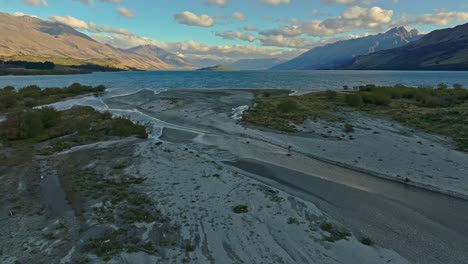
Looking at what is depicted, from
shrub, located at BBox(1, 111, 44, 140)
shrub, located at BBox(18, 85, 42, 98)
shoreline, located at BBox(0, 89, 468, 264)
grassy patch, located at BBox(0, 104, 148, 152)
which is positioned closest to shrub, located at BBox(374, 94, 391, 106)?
shoreline, located at BBox(0, 89, 468, 264)

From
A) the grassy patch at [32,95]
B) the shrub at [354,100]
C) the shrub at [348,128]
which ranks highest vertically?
the shrub at [354,100]

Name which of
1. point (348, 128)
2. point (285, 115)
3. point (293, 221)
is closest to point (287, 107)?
point (285, 115)

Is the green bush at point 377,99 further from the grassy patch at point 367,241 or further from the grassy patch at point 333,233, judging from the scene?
the grassy patch at point 367,241

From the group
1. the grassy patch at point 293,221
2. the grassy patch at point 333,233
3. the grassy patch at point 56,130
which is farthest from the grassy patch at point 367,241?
the grassy patch at point 56,130

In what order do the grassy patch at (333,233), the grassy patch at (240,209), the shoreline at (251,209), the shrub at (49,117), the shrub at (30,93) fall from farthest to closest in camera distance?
the shrub at (30,93) → the shrub at (49,117) → the grassy patch at (240,209) → the grassy patch at (333,233) → the shoreline at (251,209)

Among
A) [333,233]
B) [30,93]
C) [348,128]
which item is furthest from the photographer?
[30,93]

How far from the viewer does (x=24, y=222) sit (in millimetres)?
11781

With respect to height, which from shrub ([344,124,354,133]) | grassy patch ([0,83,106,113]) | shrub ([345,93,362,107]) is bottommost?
grassy patch ([0,83,106,113])

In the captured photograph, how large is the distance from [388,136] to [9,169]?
2705cm

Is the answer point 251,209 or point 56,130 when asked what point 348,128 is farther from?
point 56,130

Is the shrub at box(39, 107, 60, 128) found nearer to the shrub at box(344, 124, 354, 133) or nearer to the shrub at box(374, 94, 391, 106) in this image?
the shrub at box(344, 124, 354, 133)

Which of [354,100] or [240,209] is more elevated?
[354,100]

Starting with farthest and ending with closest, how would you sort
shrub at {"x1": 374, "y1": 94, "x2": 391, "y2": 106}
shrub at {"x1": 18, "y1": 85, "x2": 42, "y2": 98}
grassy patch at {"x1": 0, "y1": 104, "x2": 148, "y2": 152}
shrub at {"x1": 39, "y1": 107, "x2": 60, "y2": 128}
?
1. shrub at {"x1": 18, "y1": 85, "x2": 42, "y2": 98}
2. shrub at {"x1": 374, "y1": 94, "x2": 391, "y2": 106}
3. shrub at {"x1": 39, "y1": 107, "x2": 60, "y2": 128}
4. grassy patch at {"x1": 0, "y1": 104, "x2": 148, "y2": 152}

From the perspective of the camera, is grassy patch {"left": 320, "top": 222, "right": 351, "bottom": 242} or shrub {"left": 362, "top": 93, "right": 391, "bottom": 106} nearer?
grassy patch {"left": 320, "top": 222, "right": 351, "bottom": 242}
